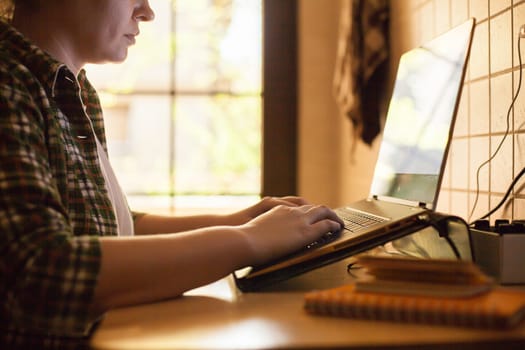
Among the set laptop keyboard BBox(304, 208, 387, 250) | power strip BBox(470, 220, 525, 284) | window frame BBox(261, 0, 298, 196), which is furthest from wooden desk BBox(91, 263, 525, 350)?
window frame BBox(261, 0, 298, 196)

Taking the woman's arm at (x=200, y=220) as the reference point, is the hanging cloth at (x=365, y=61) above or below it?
above

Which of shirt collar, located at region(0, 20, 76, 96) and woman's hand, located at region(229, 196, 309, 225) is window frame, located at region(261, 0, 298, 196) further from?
shirt collar, located at region(0, 20, 76, 96)

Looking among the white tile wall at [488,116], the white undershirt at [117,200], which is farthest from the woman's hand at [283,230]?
the white tile wall at [488,116]

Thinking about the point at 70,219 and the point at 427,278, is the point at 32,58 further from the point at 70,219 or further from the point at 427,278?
the point at 427,278

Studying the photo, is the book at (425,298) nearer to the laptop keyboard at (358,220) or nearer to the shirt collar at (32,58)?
the laptop keyboard at (358,220)

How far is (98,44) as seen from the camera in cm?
108

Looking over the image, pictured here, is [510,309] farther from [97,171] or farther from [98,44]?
[98,44]

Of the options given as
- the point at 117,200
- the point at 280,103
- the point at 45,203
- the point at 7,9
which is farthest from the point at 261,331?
the point at 280,103

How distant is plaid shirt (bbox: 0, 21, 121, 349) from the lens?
684 mm

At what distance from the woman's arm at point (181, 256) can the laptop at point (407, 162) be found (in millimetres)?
34

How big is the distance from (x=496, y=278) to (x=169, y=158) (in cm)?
187

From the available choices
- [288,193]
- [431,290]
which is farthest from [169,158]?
[431,290]

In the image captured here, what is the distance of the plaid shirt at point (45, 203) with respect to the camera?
0.68m

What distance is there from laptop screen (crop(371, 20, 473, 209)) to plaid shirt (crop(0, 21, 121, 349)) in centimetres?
48
